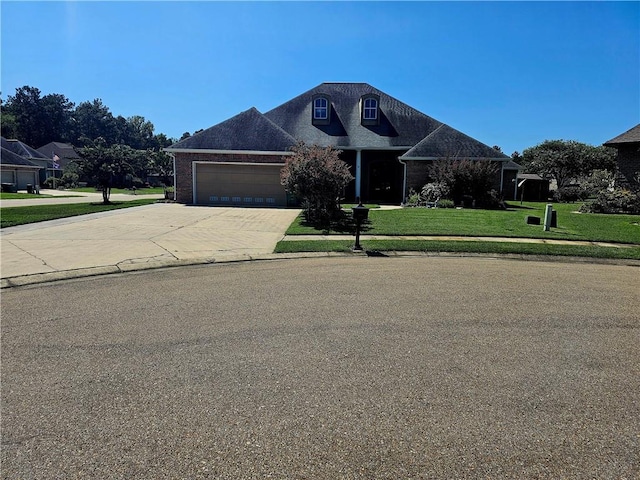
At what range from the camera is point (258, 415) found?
2.88 metres

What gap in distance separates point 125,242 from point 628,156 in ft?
85.9

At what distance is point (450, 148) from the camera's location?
2331 centimetres

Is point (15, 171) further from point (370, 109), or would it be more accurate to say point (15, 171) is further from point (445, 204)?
point (445, 204)

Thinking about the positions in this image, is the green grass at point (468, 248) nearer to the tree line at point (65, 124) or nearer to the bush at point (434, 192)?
the bush at point (434, 192)

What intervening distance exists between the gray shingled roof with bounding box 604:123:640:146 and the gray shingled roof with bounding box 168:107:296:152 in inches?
710

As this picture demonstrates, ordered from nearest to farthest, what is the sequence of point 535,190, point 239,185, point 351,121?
1. point 239,185
2. point 351,121
3. point 535,190

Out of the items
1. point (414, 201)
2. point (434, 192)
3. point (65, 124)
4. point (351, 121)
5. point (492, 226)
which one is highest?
point (65, 124)

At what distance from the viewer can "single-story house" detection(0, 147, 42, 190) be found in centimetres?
4102

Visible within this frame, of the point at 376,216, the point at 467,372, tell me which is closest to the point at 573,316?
the point at 467,372

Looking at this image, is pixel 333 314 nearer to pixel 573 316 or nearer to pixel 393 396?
pixel 393 396

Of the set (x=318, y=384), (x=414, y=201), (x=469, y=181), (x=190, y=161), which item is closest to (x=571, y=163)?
(x=469, y=181)

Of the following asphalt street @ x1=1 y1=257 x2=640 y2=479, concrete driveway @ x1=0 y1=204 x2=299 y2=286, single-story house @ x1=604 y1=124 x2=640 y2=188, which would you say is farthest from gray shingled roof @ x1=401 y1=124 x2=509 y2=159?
asphalt street @ x1=1 y1=257 x2=640 y2=479

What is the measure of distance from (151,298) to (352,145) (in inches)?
823

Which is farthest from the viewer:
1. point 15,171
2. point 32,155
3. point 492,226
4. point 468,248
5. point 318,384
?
point 32,155
